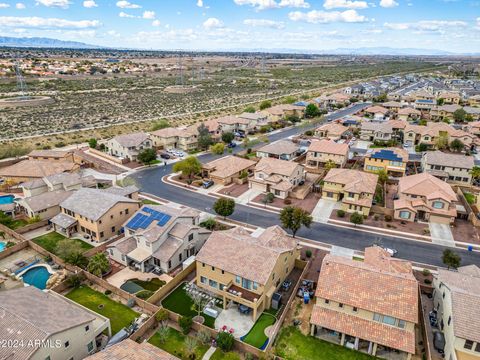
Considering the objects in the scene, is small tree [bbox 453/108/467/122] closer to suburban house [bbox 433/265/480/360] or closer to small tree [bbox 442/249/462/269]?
small tree [bbox 442/249/462/269]

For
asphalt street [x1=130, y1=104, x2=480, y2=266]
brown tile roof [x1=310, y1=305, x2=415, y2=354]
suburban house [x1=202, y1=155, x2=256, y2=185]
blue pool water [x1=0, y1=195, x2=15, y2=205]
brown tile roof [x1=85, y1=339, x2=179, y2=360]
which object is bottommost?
asphalt street [x1=130, y1=104, x2=480, y2=266]

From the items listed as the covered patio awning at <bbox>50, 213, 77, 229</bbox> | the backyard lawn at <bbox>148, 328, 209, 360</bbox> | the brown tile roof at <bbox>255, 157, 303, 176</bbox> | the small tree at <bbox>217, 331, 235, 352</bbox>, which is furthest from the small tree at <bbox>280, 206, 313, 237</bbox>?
the covered patio awning at <bbox>50, 213, 77, 229</bbox>

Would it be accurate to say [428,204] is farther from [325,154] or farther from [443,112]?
[443,112]

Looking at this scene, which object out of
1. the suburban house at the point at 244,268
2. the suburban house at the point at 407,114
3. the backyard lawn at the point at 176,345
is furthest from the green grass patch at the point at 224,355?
the suburban house at the point at 407,114

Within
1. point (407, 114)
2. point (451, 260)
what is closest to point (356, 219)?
point (451, 260)

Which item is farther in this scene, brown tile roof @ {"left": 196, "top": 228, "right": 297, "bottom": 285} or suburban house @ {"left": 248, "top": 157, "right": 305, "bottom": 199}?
suburban house @ {"left": 248, "top": 157, "right": 305, "bottom": 199}

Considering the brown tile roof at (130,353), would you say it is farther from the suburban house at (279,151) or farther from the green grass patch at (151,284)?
the suburban house at (279,151)
